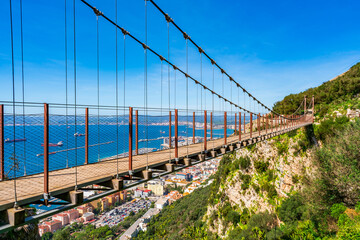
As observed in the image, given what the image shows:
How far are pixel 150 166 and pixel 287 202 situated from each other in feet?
52.5

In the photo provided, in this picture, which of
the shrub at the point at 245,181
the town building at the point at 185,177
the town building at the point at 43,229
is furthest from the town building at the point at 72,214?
the shrub at the point at 245,181

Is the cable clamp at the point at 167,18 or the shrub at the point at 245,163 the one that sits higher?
the cable clamp at the point at 167,18

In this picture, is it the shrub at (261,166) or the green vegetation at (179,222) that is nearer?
the shrub at (261,166)

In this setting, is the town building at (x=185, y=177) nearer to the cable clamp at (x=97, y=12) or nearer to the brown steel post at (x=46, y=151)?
the cable clamp at (x=97, y=12)

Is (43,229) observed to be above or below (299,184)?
below

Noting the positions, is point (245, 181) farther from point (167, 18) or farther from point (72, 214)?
point (72, 214)

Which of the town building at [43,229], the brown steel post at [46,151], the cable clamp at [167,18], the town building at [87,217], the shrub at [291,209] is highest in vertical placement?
the cable clamp at [167,18]

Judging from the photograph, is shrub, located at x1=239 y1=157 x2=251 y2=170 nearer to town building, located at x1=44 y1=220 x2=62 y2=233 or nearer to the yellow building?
town building, located at x1=44 y1=220 x2=62 y2=233

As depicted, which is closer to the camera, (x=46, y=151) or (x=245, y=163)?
(x=46, y=151)

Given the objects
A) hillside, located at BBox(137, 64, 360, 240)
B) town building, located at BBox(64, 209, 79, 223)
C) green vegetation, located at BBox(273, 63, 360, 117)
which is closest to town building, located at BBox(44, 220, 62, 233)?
town building, located at BBox(64, 209, 79, 223)

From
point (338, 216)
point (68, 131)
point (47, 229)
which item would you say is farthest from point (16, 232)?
point (47, 229)

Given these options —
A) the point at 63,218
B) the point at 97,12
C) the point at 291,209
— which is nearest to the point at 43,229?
the point at 63,218

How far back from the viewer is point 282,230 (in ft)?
47.5

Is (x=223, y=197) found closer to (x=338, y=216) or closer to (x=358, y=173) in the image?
(x=338, y=216)
